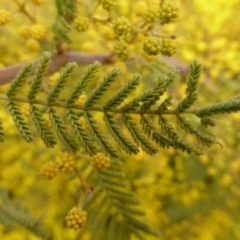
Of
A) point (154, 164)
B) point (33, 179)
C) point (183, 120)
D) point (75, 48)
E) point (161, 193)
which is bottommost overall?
point (33, 179)


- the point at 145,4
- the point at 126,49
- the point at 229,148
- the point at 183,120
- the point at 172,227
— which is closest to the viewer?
the point at 183,120

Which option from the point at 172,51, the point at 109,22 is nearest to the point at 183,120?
the point at 172,51

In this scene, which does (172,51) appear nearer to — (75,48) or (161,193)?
(75,48)

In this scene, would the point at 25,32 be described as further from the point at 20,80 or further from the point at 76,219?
the point at 76,219

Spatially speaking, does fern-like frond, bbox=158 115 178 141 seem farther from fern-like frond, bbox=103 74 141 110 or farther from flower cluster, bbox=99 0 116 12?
flower cluster, bbox=99 0 116 12

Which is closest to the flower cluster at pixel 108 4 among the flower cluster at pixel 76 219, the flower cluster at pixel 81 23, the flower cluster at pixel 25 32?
the flower cluster at pixel 81 23

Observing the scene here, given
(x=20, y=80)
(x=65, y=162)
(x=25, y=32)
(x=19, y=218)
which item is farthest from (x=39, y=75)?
(x=19, y=218)

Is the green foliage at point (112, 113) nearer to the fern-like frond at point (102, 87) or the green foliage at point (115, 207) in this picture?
the fern-like frond at point (102, 87)

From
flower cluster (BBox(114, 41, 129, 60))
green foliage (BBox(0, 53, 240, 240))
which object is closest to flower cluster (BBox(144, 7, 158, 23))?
flower cluster (BBox(114, 41, 129, 60))
